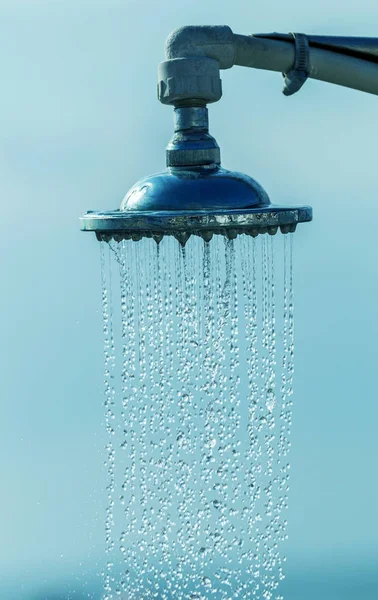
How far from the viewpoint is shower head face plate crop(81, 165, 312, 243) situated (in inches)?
63.8

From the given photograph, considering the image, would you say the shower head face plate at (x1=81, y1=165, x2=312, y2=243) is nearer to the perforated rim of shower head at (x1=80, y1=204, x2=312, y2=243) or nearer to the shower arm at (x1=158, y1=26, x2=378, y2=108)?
the perforated rim of shower head at (x1=80, y1=204, x2=312, y2=243)

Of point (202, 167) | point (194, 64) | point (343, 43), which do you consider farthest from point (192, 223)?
point (343, 43)

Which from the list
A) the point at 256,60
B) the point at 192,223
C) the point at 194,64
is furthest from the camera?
the point at 256,60

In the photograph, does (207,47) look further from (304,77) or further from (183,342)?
(183,342)

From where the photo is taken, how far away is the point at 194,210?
1.66 m

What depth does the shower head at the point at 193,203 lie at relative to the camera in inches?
63.9

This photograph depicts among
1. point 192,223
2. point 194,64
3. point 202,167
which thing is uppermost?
point 194,64

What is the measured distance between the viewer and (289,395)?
2561 millimetres

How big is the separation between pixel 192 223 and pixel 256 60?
42 cm

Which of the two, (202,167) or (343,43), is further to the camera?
(343,43)

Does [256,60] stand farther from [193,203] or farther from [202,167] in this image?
A: [193,203]

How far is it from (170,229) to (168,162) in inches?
8.0

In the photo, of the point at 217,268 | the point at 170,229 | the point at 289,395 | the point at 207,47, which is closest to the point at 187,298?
the point at 217,268

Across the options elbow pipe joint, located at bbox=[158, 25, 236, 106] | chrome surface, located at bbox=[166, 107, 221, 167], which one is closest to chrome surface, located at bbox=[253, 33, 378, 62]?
elbow pipe joint, located at bbox=[158, 25, 236, 106]
